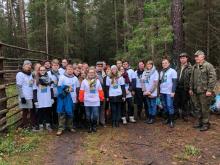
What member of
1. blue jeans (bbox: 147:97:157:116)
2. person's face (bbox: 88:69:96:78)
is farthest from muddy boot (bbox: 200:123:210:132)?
person's face (bbox: 88:69:96:78)

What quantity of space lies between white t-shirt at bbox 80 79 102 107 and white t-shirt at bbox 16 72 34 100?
1347mm

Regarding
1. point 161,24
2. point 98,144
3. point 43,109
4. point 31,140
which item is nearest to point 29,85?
point 43,109

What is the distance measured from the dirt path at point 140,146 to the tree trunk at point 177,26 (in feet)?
10.4

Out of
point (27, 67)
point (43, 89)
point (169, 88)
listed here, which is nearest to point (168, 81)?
point (169, 88)

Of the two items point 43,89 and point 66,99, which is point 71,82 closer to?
point 66,99

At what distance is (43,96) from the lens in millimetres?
9758

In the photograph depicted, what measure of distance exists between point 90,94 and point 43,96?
1.24 m

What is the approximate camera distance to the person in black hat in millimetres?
10414

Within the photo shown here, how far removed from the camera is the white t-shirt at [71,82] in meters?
9.72

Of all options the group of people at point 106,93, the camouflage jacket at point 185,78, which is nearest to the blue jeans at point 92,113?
A: the group of people at point 106,93

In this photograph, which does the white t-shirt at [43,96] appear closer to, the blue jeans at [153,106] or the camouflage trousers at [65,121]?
the camouflage trousers at [65,121]

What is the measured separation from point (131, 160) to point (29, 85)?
3.86 m

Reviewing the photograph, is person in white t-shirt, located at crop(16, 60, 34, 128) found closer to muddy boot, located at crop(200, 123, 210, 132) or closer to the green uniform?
the green uniform

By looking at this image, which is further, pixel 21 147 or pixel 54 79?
pixel 54 79
